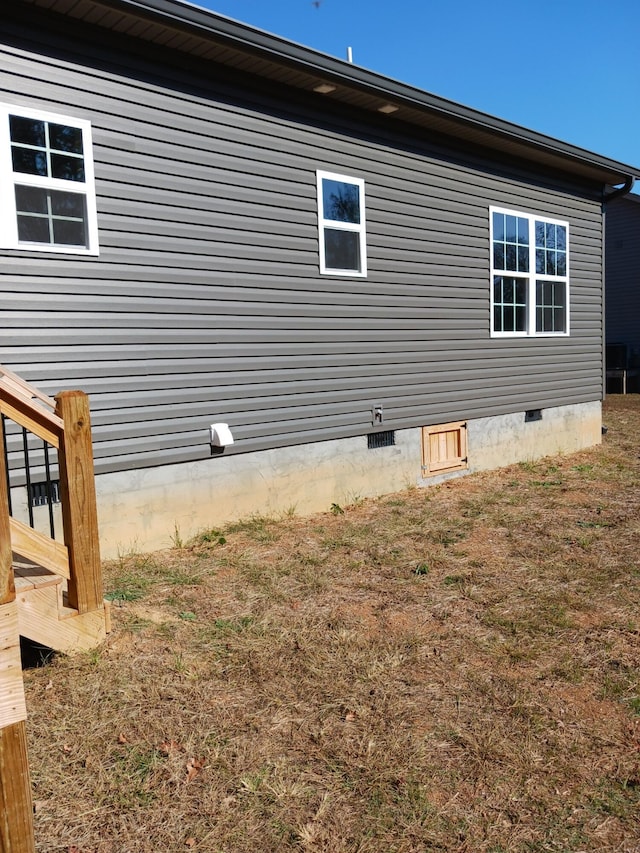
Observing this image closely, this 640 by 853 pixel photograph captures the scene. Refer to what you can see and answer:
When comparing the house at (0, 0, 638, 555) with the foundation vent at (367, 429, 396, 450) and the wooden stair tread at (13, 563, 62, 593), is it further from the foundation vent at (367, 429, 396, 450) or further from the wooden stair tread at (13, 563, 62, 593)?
the wooden stair tread at (13, 563, 62, 593)

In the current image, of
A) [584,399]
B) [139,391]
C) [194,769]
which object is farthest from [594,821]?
[584,399]

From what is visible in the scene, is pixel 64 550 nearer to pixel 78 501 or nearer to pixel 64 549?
pixel 64 549

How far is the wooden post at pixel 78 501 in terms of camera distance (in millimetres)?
3332

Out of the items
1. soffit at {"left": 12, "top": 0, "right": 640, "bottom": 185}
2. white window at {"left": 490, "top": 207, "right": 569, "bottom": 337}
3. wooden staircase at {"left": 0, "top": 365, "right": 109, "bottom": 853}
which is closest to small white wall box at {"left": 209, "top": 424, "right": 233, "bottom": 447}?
wooden staircase at {"left": 0, "top": 365, "right": 109, "bottom": 853}

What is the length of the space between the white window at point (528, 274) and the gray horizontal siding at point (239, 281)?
358 millimetres

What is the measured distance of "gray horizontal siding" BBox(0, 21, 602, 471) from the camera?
5.03 metres

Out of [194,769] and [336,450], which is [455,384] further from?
[194,769]

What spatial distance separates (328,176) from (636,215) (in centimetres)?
1589

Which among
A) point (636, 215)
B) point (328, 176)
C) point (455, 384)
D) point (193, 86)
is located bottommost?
point (455, 384)

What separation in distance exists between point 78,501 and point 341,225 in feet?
14.7

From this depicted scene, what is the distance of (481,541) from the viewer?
5754 millimetres

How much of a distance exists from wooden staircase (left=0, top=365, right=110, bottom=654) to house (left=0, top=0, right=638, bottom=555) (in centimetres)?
167

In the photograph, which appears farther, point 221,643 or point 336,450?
point 336,450

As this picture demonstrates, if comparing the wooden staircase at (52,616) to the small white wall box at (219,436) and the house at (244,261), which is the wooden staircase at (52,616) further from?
the small white wall box at (219,436)
